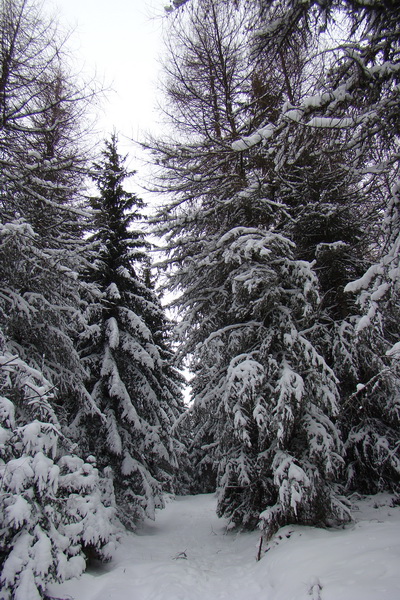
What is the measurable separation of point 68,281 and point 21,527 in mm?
4928

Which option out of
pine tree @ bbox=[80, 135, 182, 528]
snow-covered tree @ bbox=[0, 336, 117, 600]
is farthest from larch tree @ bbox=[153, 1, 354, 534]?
snow-covered tree @ bbox=[0, 336, 117, 600]

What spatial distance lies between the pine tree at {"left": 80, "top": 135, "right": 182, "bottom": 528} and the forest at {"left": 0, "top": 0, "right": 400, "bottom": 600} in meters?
0.11

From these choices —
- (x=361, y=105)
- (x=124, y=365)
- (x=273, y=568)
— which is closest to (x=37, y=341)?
(x=124, y=365)

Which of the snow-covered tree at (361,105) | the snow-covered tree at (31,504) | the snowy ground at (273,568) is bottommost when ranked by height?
the snowy ground at (273,568)

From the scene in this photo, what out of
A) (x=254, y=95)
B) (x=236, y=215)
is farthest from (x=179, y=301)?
(x=254, y=95)

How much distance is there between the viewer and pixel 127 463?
9.59 meters

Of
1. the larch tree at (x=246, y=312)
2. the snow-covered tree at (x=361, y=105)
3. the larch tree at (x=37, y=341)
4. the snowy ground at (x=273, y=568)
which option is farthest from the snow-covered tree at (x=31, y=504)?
the snow-covered tree at (x=361, y=105)

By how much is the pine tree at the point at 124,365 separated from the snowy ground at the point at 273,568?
1986 mm

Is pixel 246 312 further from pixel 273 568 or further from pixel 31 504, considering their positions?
pixel 31 504

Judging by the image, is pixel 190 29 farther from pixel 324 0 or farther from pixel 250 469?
pixel 250 469

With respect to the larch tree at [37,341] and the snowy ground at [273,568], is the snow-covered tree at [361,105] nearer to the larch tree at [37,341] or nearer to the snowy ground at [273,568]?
the snowy ground at [273,568]

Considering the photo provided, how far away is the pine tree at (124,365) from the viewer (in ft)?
32.0

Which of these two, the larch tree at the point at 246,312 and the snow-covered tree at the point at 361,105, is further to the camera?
the larch tree at the point at 246,312

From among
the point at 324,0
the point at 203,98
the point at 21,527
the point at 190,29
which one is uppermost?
the point at 190,29
